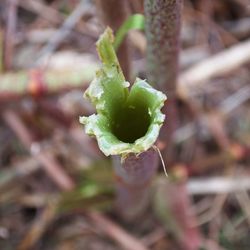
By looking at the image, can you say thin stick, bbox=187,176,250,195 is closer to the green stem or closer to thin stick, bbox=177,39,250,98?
thin stick, bbox=177,39,250,98

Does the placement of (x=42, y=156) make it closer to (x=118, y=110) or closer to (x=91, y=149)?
(x=91, y=149)

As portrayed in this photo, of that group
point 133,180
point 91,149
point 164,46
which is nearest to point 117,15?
point 164,46

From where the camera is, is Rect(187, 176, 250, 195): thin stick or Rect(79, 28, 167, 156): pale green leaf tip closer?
Rect(79, 28, 167, 156): pale green leaf tip

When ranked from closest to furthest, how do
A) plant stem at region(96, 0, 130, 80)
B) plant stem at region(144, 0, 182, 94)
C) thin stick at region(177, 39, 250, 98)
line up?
plant stem at region(144, 0, 182, 94), plant stem at region(96, 0, 130, 80), thin stick at region(177, 39, 250, 98)

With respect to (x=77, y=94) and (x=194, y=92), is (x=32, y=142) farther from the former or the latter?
(x=194, y=92)

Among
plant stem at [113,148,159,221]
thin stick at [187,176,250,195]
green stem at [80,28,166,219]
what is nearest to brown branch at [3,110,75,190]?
plant stem at [113,148,159,221]

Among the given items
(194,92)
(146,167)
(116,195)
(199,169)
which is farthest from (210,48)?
(146,167)

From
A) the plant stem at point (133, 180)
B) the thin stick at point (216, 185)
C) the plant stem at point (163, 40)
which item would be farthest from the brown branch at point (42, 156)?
the plant stem at point (163, 40)
